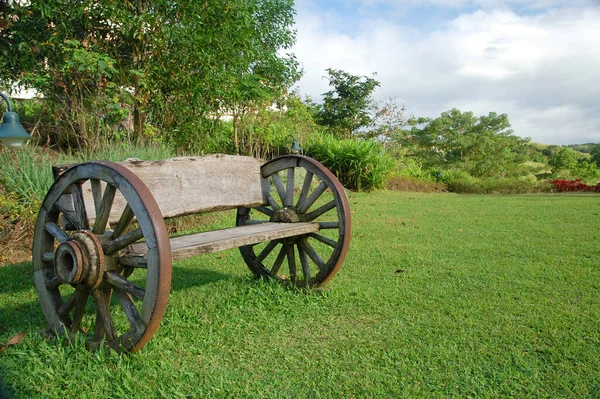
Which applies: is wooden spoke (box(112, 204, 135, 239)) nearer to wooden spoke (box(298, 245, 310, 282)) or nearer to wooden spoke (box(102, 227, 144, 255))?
wooden spoke (box(102, 227, 144, 255))

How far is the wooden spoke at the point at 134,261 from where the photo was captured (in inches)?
87.4

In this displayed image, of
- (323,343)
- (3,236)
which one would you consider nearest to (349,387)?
(323,343)

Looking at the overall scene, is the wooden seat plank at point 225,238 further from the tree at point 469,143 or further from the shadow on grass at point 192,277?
the tree at point 469,143

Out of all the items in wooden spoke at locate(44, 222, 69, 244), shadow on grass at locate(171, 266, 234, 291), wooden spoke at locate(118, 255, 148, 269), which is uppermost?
wooden spoke at locate(44, 222, 69, 244)

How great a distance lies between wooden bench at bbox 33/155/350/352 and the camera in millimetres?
2145

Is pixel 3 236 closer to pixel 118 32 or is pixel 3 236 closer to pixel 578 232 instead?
pixel 118 32

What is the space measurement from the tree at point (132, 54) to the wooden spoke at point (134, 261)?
16.2 ft

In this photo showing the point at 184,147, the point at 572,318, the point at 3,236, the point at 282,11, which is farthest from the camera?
the point at 282,11

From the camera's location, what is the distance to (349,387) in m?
2.17

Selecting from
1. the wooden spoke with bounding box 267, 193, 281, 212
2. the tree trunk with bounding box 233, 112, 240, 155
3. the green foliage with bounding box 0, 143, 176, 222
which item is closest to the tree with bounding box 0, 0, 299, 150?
the green foliage with bounding box 0, 143, 176, 222

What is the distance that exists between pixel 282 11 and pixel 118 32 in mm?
8026

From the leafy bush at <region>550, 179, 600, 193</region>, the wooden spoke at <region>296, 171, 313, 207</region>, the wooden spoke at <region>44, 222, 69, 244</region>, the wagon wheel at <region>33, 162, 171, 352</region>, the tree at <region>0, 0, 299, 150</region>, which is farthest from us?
the leafy bush at <region>550, 179, 600, 193</region>

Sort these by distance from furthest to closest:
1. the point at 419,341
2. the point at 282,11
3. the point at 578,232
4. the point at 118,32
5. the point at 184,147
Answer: the point at 282,11 → the point at 184,147 → the point at 118,32 → the point at 578,232 → the point at 419,341

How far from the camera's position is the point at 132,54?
7566mm
